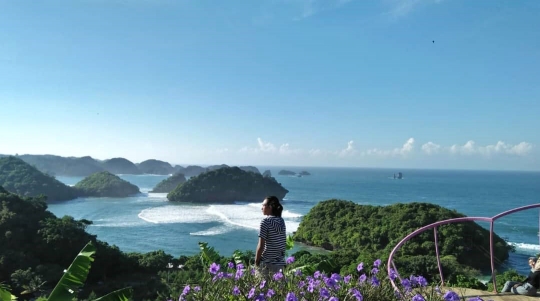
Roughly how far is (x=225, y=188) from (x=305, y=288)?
3444 inches

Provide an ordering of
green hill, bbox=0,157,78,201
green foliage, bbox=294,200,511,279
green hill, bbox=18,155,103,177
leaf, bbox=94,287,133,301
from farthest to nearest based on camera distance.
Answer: green hill, bbox=18,155,103,177, green hill, bbox=0,157,78,201, green foliage, bbox=294,200,511,279, leaf, bbox=94,287,133,301

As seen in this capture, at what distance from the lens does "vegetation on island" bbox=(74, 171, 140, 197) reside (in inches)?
3930

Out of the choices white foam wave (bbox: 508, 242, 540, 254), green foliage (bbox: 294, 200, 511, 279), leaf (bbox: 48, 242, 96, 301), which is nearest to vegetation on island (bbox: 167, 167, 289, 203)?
green foliage (bbox: 294, 200, 511, 279)

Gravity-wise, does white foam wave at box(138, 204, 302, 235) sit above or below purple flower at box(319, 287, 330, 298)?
below

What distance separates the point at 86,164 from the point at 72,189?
105747mm

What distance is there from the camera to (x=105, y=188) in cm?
10094

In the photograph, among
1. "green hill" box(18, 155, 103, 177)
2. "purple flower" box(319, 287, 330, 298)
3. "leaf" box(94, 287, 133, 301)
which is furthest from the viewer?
"green hill" box(18, 155, 103, 177)

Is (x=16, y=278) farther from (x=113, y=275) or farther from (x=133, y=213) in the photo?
(x=133, y=213)

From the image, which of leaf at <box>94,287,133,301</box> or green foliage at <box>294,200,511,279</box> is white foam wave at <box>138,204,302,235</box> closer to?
green foliage at <box>294,200,511,279</box>

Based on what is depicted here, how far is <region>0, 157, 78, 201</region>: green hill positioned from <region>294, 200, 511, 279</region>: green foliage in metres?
67.7

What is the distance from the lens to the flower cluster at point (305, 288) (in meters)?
3.02

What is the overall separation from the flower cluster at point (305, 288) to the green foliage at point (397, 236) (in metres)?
20.5

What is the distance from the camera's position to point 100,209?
74.9 metres

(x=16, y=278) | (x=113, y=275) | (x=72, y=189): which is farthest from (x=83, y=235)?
(x=72, y=189)
